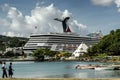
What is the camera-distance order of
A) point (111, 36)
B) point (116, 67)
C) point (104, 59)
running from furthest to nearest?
1. point (111, 36)
2. point (104, 59)
3. point (116, 67)

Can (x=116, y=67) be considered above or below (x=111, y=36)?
below

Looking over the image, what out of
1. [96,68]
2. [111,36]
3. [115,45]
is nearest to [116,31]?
[111,36]

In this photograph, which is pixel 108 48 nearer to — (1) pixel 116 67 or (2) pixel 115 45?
(2) pixel 115 45

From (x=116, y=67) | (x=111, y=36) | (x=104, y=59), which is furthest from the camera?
(x=111, y=36)

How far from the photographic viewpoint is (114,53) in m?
187

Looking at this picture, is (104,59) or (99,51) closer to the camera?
(104,59)

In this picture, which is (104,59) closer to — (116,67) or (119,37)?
(119,37)

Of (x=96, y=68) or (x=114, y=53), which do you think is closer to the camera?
(x=96, y=68)

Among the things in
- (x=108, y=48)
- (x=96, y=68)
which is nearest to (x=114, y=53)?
(x=108, y=48)

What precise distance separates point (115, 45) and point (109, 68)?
89762mm

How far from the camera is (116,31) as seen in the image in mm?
192125

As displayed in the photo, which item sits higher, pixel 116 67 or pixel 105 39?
pixel 105 39

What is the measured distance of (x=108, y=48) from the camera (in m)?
187

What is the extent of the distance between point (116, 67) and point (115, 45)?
301 feet
